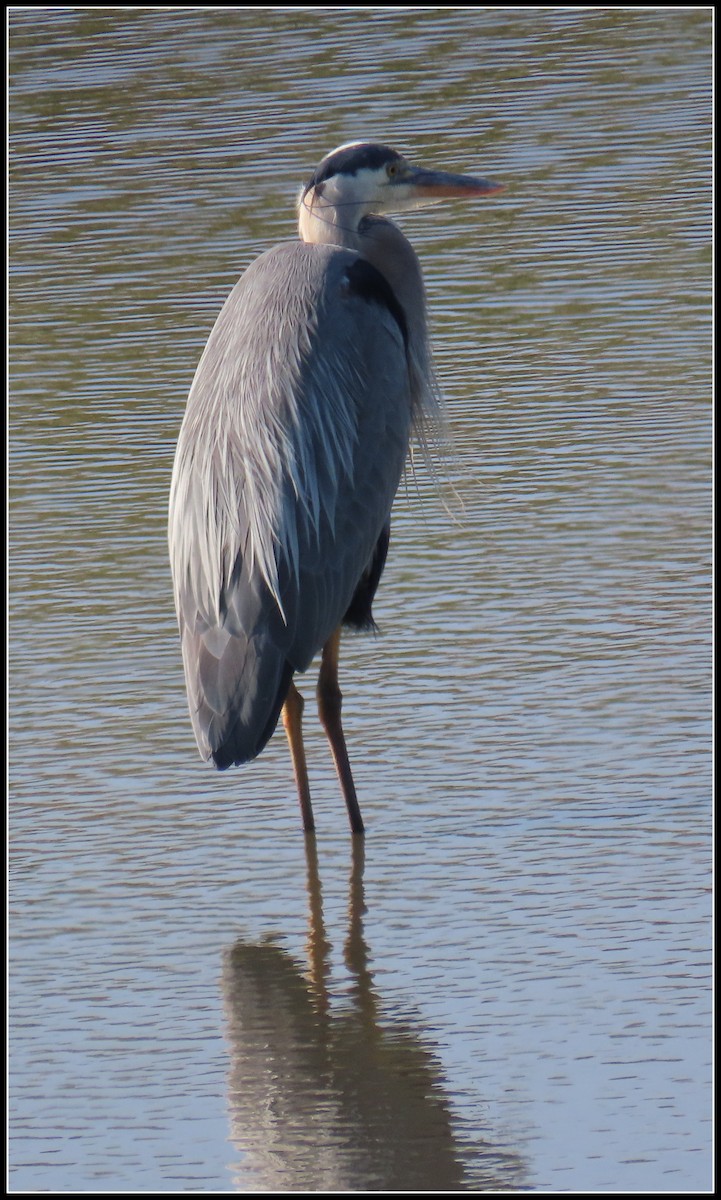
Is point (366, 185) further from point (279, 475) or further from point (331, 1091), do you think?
point (331, 1091)

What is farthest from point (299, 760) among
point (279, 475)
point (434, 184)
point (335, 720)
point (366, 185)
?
point (434, 184)

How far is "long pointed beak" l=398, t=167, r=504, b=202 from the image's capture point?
595cm

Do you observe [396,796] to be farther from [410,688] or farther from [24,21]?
[24,21]

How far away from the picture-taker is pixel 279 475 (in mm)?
5250

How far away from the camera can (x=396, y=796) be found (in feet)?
17.8

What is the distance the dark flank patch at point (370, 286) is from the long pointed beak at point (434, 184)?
40 centimetres

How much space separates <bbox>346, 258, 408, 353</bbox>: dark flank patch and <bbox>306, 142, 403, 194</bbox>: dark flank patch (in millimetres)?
312

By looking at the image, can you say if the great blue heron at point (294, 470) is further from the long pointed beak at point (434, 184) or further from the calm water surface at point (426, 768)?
the calm water surface at point (426, 768)

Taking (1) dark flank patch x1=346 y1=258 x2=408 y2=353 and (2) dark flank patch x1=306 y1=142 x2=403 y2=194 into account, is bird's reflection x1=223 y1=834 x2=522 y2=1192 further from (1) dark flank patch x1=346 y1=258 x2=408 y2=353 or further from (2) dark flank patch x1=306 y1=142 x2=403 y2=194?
(2) dark flank patch x1=306 y1=142 x2=403 y2=194

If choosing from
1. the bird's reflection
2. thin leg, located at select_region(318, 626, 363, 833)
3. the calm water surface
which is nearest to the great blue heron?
thin leg, located at select_region(318, 626, 363, 833)

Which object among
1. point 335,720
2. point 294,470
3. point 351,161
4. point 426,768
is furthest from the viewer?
point 351,161

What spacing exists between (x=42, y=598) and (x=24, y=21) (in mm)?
9186

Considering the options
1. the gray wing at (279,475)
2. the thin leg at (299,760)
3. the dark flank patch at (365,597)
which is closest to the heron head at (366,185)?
the gray wing at (279,475)

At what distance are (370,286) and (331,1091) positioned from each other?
234 centimetres
